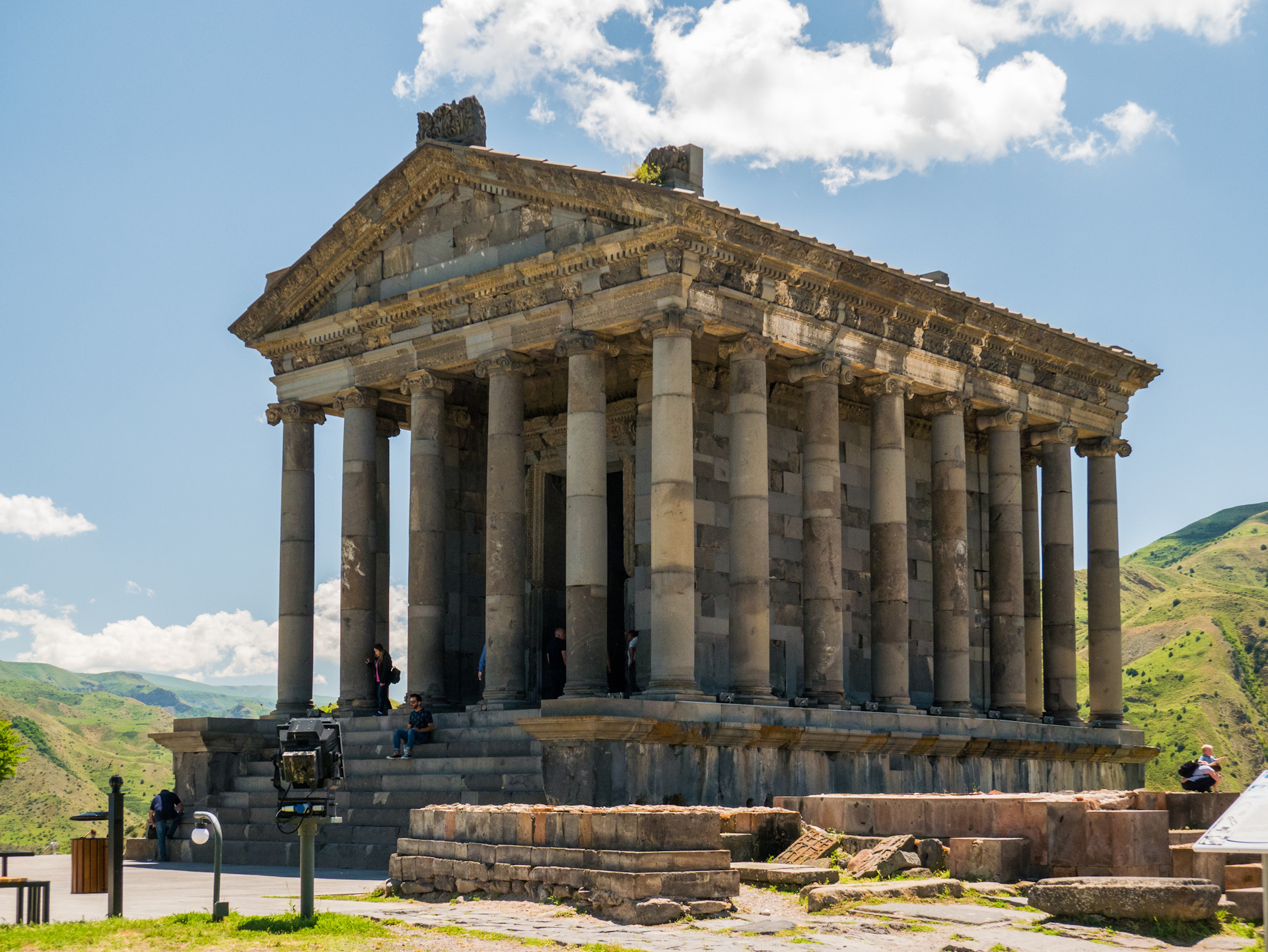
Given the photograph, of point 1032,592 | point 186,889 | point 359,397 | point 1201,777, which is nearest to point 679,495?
point 359,397

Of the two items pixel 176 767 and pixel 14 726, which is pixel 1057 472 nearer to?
pixel 176 767

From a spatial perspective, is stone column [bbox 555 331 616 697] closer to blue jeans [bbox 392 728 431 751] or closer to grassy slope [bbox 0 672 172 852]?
blue jeans [bbox 392 728 431 751]

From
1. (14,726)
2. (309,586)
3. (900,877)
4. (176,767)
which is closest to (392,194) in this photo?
(309,586)

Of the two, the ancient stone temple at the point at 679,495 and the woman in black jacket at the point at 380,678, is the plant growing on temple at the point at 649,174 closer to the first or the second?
the ancient stone temple at the point at 679,495

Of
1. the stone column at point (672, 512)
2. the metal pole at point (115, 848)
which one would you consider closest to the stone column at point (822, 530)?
the stone column at point (672, 512)

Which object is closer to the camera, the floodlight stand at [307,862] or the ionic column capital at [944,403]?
the floodlight stand at [307,862]

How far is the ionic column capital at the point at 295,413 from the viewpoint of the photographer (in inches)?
1254

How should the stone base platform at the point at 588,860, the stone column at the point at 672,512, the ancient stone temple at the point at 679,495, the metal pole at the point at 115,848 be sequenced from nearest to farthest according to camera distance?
1. the metal pole at the point at 115,848
2. the stone base platform at the point at 588,860
3. the stone column at the point at 672,512
4. the ancient stone temple at the point at 679,495

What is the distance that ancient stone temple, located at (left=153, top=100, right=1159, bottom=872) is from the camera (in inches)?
1008

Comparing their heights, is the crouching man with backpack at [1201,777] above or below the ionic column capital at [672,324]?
below

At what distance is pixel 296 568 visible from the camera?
102 ft

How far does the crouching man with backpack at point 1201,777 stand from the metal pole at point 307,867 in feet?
44.5

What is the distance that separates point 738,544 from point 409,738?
247 inches

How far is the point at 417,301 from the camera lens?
29.4 meters
